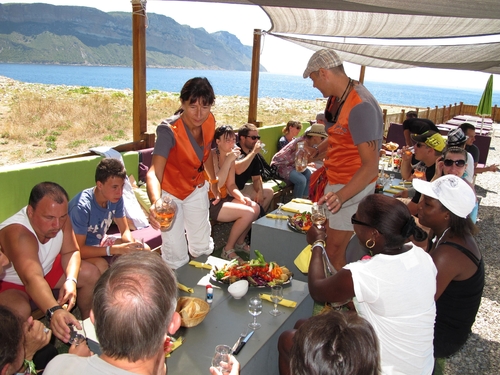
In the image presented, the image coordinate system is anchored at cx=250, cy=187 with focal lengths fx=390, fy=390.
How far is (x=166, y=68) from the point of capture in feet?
486

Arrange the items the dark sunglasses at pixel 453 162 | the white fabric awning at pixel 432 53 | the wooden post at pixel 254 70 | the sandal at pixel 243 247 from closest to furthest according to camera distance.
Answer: the dark sunglasses at pixel 453 162
the sandal at pixel 243 247
the white fabric awning at pixel 432 53
the wooden post at pixel 254 70

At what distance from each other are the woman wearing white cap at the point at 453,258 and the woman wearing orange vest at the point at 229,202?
244 cm

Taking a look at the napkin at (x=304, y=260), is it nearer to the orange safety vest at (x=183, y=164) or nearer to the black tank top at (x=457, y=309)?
the black tank top at (x=457, y=309)

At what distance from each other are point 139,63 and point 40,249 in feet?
9.61

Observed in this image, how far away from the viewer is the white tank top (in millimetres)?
2379

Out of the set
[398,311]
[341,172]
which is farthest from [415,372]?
[341,172]

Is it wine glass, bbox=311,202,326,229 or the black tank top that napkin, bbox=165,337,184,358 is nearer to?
wine glass, bbox=311,202,326,229

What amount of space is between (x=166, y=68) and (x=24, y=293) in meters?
156

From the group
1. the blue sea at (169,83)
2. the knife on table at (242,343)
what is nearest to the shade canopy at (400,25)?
the knife on table at (242,343)

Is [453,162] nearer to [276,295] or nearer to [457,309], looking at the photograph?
[457,309]

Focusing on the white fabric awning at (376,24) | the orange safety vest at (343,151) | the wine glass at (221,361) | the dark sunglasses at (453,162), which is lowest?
the wine glass at (221,361)

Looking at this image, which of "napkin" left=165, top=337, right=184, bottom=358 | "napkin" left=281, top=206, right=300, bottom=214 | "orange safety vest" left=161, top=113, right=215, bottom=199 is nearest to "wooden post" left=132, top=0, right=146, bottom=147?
"orange safety vest" left=161, top=113, right=215, bottom=199

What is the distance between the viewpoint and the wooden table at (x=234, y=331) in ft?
6.13

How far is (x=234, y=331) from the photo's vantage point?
83.4 inches
